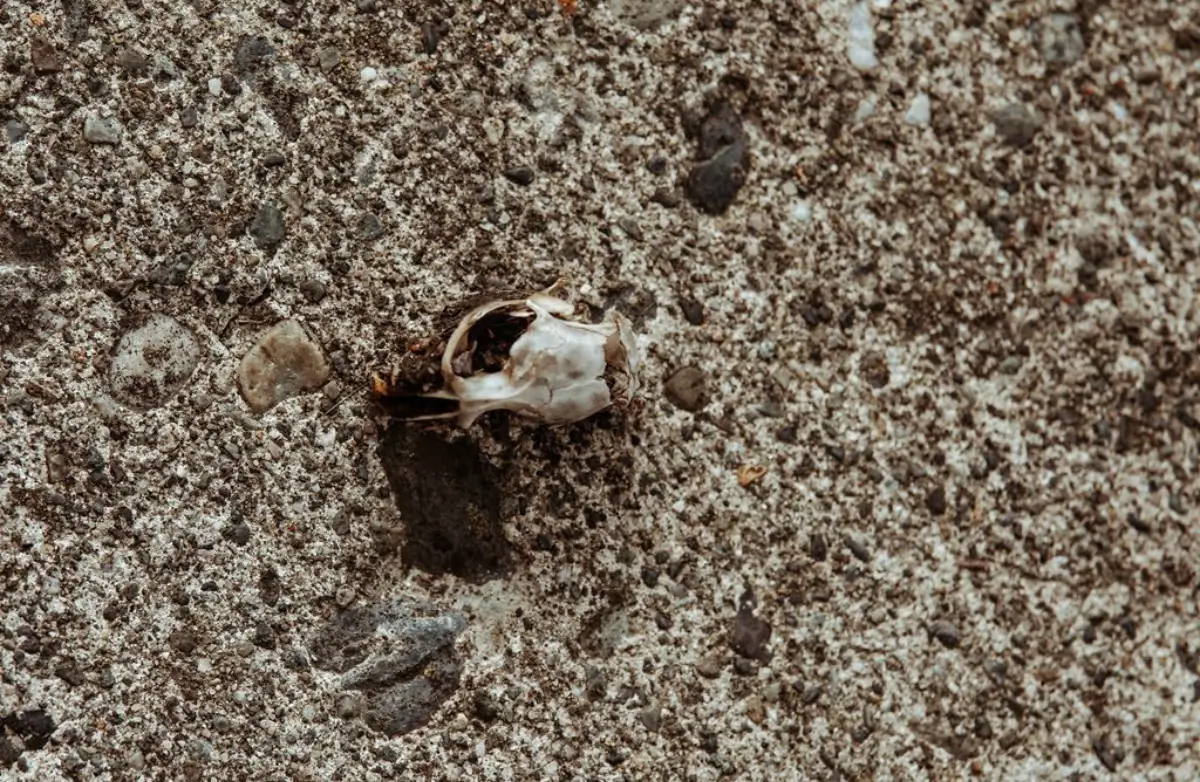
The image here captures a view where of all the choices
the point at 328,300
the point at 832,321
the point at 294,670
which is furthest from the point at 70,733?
the point at 832,321

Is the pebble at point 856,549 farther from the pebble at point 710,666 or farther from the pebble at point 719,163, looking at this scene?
the pebble at point 719,163

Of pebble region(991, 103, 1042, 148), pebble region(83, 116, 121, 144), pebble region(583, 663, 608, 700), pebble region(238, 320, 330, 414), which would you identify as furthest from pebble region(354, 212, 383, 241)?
pebble region(991, 103, 1042, 148)

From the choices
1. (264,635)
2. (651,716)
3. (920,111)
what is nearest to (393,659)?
(264,635)

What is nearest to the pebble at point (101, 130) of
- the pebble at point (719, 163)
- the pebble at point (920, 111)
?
the pebble at point (719, 163)

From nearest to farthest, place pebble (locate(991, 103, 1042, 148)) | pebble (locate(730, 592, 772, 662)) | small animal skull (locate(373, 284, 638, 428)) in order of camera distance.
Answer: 1. small animal skull (locate(373, 284, 638, 428))
2. pebble (locate(730, 592, 772, 662))
3. pebble (locate(991, 103, 1042, 148))

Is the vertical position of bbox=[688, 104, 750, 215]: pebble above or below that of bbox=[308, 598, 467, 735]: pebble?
above

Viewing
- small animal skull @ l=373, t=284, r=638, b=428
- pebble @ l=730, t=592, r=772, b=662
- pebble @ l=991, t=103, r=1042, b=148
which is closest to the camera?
small animal skull @ l=373, t=284, r=638, b=428

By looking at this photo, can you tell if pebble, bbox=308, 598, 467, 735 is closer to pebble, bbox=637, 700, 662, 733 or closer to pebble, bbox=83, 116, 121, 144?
pebble, bbox=637, 700, 662, 733

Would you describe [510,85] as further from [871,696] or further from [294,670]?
[871,696]
